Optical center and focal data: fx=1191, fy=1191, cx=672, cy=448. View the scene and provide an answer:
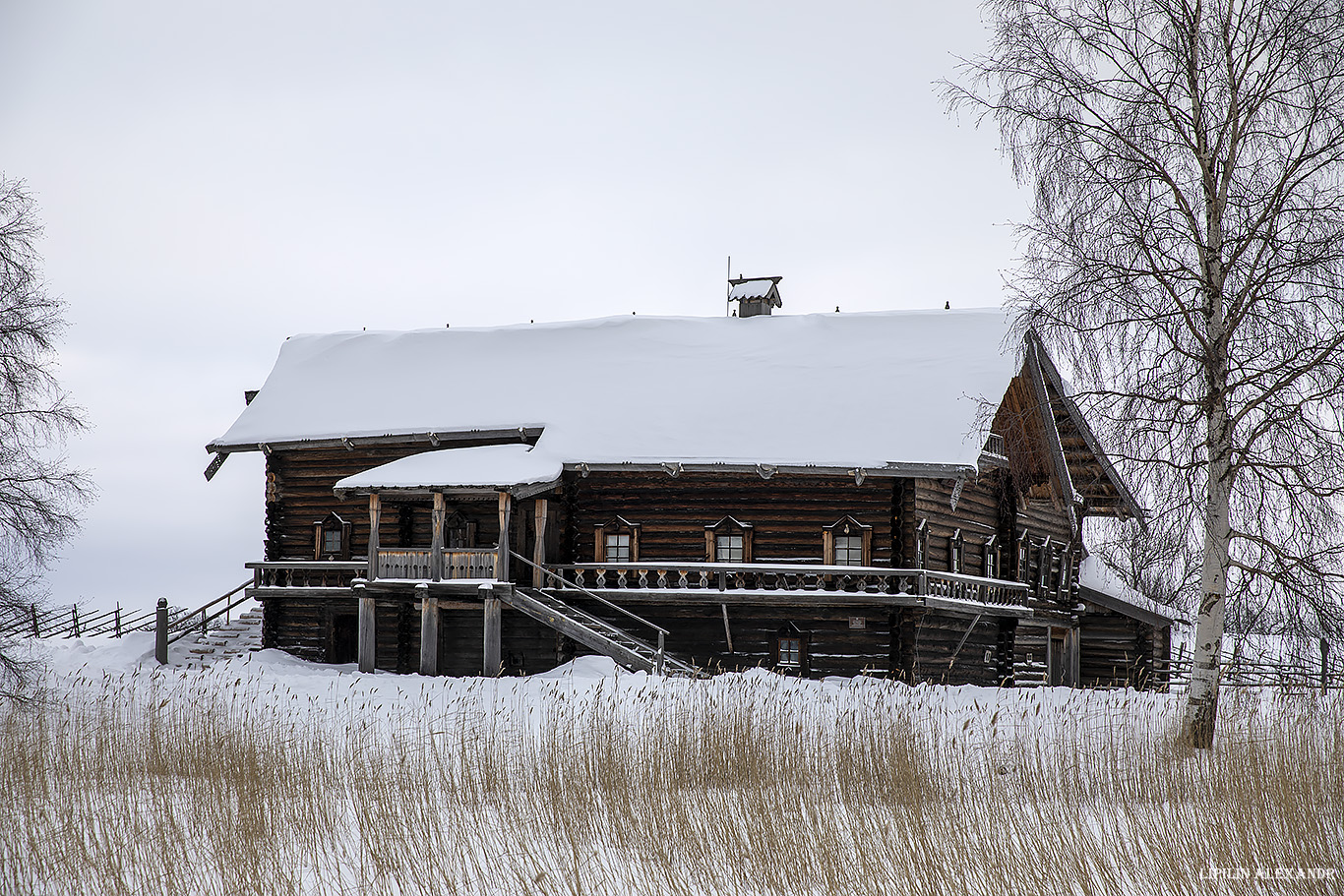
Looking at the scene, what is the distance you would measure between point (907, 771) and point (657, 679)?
10109 mm

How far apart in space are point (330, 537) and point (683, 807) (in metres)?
22.1

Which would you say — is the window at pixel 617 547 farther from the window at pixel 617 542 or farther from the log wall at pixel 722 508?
the log wall at pixel 722 508

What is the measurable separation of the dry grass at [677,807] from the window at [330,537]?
16.2m

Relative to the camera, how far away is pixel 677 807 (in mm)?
10805

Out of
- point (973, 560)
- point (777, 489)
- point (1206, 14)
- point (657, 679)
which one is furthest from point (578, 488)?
point (1206, 14)

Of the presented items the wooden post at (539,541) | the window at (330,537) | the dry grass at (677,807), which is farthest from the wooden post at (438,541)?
the dry grass at (677,807)

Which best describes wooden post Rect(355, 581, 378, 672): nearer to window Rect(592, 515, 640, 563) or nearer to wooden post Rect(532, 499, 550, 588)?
wooden post Rect(532, 499, 550, 588)

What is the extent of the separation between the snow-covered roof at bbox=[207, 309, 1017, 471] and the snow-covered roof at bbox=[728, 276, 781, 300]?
60.7 inches

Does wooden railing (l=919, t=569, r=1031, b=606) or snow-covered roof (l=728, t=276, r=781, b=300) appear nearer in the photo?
wooden railing (l=919, t=569, r=1031, b=606)

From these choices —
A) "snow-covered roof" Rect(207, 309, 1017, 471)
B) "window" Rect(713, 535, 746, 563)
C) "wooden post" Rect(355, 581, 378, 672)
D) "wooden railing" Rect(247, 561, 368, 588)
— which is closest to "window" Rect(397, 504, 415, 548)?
"wooden railing" Rect(247, 561, 368, 588)

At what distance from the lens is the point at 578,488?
28281mm

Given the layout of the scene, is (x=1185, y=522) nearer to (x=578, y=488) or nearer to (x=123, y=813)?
(x=123, y=813)

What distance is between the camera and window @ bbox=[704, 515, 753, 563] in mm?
27375

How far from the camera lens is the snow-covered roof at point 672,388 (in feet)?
87.1
